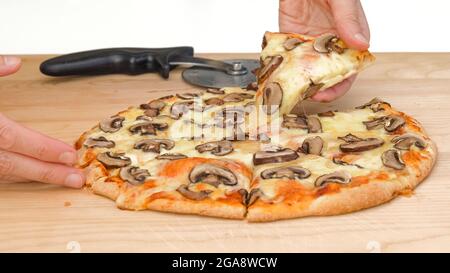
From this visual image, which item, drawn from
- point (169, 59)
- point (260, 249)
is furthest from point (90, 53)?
point (260, 249)

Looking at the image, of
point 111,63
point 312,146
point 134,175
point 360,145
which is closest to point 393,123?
point 360,145

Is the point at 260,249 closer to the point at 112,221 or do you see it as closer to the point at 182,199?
the point at 182,199

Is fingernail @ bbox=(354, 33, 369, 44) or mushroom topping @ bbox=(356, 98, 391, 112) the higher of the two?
fingernail @ bbox=(354, 33, 369, 44)

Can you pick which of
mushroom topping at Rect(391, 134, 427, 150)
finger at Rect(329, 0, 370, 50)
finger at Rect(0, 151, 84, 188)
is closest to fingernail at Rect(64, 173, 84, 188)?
finger at Rect(0, 151, 84, 188)

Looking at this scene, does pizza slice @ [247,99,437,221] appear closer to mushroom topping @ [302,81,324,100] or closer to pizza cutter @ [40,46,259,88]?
mushroom topping @ [302,81,324,100]

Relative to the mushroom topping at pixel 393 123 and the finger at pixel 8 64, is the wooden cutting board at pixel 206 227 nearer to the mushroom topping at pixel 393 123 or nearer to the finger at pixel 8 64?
the mushroom topping at pixel 393 123

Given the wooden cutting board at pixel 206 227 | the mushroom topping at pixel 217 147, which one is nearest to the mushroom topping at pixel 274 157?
the mushroom topping at pixel 217 147

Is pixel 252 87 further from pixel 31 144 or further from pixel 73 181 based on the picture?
→ pixel 31 144
